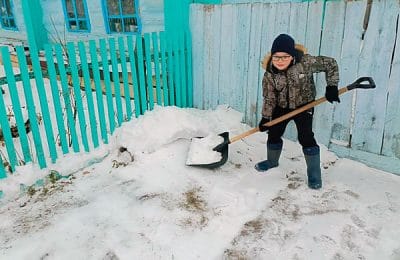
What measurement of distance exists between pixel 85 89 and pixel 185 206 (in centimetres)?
185

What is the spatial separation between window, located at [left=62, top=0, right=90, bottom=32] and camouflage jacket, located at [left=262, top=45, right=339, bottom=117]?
520 centimetres

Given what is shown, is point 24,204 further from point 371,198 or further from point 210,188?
point 371,198

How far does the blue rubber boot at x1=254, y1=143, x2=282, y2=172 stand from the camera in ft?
11.4

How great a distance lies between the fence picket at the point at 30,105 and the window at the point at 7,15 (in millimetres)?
7008

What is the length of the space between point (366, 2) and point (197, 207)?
99.5 inches

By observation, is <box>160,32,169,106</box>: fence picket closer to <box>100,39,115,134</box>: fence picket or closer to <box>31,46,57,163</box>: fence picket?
<box>100,39,115,134</box>: fence picket

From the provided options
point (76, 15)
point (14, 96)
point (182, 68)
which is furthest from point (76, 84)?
point (76, 15)

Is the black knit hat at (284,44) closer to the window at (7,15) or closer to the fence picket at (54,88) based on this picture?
the fence picket at (54,88)

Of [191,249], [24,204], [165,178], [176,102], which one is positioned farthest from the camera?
[176,102]

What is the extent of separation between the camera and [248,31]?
4164 mm

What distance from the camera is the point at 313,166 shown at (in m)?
3.17

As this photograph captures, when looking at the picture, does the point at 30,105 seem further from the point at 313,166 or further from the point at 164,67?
the point at 313,166

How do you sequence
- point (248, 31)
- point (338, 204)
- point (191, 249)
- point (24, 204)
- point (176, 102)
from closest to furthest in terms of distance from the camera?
point (191, 249) → point (338, 204) → point (24, 204) → point (248, 31) → point (176, 102)

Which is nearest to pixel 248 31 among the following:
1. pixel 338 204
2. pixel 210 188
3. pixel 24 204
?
pixel 210 188
